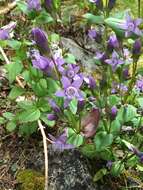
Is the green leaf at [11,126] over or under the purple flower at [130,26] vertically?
under

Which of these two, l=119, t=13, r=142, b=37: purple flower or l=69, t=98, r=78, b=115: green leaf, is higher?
l=119, t=13, r=142, b=37: purple flower

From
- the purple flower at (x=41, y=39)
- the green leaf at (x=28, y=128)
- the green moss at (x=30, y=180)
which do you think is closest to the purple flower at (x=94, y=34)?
the purple flower at (x=41, y=39)

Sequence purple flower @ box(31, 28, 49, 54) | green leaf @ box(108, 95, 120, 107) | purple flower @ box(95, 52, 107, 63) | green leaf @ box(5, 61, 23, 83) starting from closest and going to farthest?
purple flower @ box(31, 28, 49, 54)
purple flower @ box(95, 52, 107, 63)
green leaf @ box(108, 95, 120, 107)
green leaf @ box(5, 61, 23, 83)

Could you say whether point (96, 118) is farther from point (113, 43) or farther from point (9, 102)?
point (9, 102)

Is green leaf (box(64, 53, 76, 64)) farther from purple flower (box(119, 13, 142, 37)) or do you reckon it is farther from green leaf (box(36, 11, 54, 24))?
purple flower (box(119, 13, 142, 37))

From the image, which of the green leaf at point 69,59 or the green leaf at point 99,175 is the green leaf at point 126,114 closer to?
the green leaf at point 99,175

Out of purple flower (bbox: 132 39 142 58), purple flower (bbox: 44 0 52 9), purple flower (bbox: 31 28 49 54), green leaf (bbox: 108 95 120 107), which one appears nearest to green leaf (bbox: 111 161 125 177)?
green leaf (bbox: 108 95 120 107)

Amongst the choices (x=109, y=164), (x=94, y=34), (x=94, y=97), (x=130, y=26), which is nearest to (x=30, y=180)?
(x=109, y=164)
